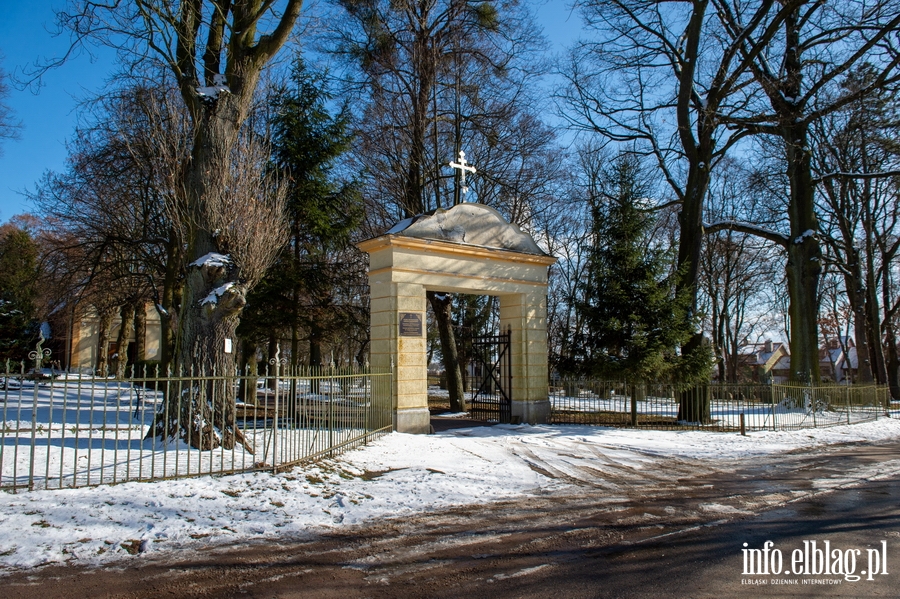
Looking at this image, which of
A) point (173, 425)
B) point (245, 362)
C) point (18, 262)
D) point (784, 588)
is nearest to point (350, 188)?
point (245, 362)

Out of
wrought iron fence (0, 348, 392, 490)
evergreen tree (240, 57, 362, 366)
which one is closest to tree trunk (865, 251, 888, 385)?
evergreen tree (240, 57, 362, 366)

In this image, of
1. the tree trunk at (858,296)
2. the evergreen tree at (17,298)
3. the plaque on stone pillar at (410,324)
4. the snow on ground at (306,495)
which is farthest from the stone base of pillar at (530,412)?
the tree trunk at (858,296)

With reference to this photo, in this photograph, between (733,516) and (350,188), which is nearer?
(733,516)

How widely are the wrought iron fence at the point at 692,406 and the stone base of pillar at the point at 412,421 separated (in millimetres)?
4244

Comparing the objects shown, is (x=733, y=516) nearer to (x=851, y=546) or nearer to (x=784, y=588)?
(x=851, y=546)

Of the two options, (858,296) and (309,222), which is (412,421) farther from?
(858,296)

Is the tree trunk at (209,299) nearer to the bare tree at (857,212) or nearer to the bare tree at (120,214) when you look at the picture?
the bare tree at (120,214)

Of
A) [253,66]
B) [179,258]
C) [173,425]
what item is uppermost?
[253,66]

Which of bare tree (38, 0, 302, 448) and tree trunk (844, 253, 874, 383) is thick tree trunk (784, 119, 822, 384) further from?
bare tree (38, 0, 302, 448)

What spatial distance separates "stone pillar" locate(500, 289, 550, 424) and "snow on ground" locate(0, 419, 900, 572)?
7.05 feet

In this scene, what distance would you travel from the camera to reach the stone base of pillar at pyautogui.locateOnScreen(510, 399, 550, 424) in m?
15.0

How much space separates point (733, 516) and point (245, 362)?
1776 centimetres

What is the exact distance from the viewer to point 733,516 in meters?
7.04

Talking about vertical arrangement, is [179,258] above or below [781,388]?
above
